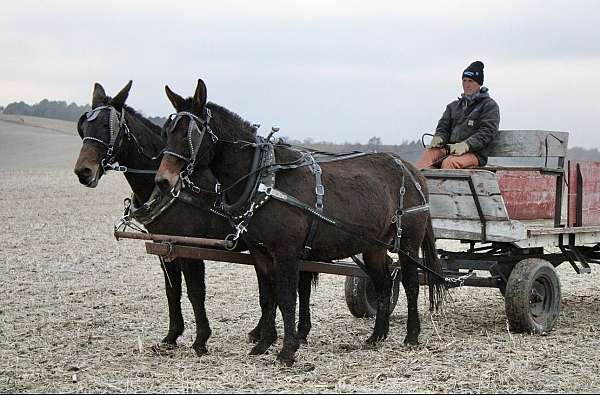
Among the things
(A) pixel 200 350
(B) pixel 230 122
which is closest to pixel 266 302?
(A) pixel 200 350

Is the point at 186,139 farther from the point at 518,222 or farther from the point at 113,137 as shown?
the point at 518,222

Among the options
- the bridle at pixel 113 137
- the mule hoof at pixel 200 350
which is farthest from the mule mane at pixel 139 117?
the mule hoof at pixel 200 350

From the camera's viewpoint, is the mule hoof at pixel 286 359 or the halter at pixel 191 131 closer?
the halter at pixel 191 131

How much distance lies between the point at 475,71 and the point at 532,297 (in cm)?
249

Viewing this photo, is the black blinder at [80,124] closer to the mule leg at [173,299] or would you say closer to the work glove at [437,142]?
the mule leg at [173,299]

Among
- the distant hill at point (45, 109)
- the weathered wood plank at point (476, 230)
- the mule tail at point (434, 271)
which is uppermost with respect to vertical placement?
the distant hill at point (45, 109)

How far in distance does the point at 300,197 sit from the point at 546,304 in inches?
126

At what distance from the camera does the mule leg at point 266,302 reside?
7113 mm

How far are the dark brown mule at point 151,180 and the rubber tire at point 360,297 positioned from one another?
2.09m

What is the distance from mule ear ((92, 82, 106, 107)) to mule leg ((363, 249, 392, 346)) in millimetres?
2847

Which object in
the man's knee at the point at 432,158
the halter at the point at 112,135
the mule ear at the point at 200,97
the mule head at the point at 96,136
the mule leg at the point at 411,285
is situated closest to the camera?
the mule ear at the point at 200,97

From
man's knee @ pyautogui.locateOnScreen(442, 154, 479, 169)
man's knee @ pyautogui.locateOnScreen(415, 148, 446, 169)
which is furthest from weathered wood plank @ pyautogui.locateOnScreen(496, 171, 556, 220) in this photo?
man's knee @ pyautogui.locateOnScreen(415, 148, 446, 169)

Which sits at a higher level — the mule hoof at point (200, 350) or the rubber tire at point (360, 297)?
the rubber tire at point (360, 297)

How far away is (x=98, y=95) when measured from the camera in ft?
24.1
